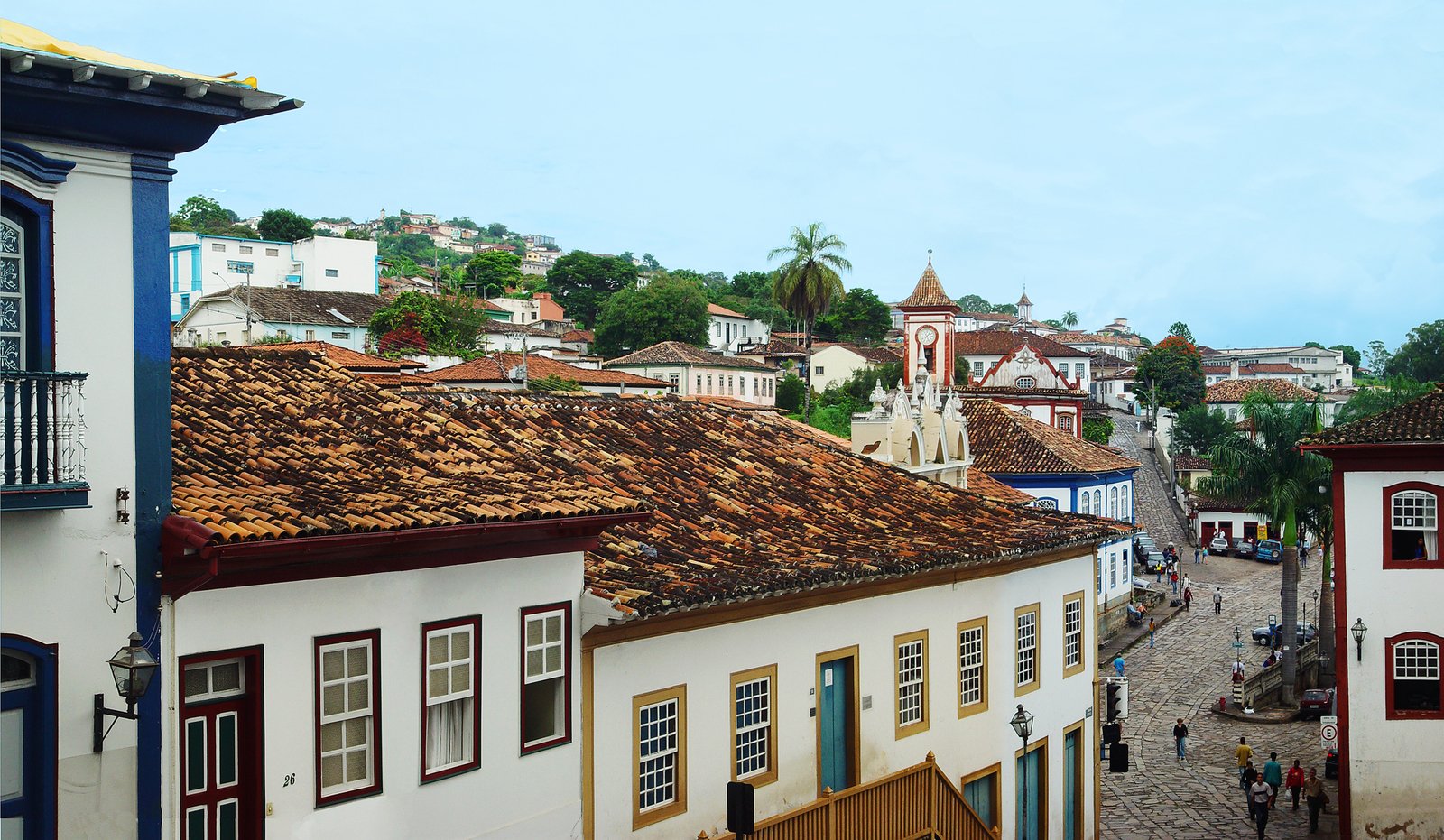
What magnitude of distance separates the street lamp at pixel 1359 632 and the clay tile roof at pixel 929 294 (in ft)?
110

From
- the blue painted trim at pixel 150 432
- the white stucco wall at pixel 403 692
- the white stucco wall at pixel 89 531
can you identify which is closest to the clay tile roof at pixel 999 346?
the white stucco wall at pixel 403 692

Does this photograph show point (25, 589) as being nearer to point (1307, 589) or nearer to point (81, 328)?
point (81, 328)

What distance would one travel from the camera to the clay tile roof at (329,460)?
10164 millimetres

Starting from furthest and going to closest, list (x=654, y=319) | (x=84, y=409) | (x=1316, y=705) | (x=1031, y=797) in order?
1. (x=654, y=319)
2. (x=1316, y=705)
3. (x=1031, y=797)
4. (x=84, y=409)

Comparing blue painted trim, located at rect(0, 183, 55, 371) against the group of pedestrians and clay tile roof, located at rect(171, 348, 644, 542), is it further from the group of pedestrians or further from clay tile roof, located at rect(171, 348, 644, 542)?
the group of pedestrians

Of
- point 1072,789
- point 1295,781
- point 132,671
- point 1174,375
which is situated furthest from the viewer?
point 1174,375

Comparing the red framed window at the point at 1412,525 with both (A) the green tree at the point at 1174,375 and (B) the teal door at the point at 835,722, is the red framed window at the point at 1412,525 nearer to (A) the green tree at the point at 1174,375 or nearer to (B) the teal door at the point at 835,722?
(B) the teal door at the point at 835,722

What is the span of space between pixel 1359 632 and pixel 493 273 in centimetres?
9988

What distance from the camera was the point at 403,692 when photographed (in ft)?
36.3

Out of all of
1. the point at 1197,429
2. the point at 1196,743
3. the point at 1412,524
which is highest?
the point at 1197,429

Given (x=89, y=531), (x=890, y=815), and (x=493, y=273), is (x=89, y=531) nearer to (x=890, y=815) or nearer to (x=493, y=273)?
(x=890, y=815)

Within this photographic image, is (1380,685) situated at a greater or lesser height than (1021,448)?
lesser

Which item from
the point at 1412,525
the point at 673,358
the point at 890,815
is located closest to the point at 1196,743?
the point at 1412,525

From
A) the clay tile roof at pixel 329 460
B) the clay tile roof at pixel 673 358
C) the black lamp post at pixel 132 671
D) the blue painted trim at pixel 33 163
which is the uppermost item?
the clay tile roof at pixel 673 358
